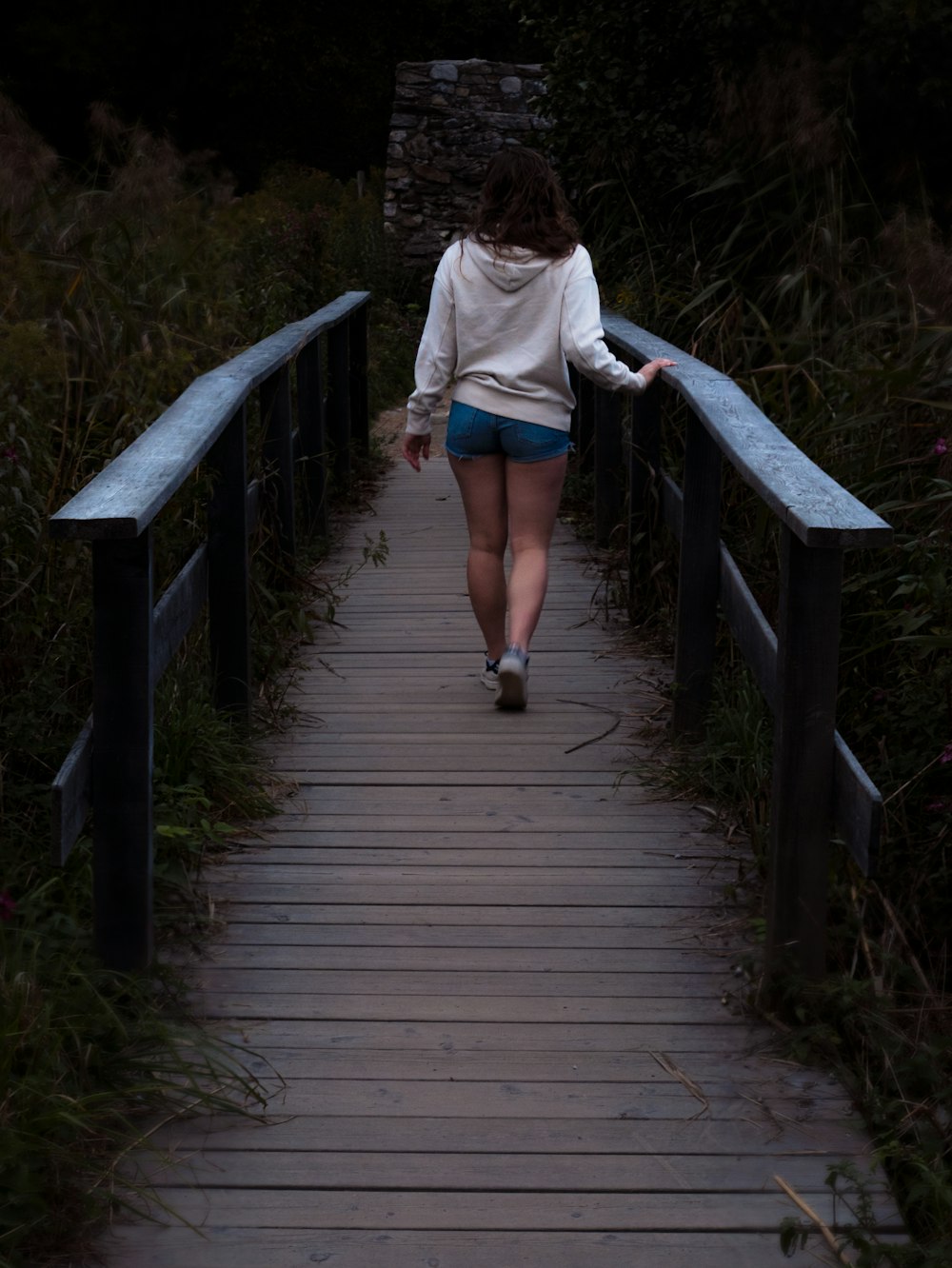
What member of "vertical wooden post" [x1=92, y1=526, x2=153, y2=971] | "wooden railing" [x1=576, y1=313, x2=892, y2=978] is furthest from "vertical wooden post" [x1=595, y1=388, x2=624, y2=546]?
"vertical wooden post" [x1=92, y1=526, x2=153, y2=971]

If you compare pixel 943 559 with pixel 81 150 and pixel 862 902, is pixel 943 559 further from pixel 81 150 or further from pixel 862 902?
pixel 81 150

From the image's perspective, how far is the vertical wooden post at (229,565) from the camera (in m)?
4.51

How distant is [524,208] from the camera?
4727mm

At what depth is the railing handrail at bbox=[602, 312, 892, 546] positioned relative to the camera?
109 inches

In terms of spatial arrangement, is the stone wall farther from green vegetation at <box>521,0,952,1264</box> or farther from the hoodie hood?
the hoodie hood

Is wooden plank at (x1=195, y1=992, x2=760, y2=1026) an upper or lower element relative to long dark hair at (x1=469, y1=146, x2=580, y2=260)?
lower

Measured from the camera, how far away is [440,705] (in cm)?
511

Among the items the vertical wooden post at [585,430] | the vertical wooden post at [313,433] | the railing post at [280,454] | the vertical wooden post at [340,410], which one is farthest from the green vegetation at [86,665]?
the vertical wooden post at [585,430]

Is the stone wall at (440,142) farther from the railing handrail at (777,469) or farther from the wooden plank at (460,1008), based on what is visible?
the wooden plank at (460,1008)

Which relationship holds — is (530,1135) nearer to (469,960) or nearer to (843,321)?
(469,960)

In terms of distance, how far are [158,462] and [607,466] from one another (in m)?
4.00

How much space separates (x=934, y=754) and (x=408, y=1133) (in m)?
1.45

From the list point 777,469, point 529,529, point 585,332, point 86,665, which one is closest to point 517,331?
point 585,332

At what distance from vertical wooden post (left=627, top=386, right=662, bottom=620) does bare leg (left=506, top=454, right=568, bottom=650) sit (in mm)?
744
